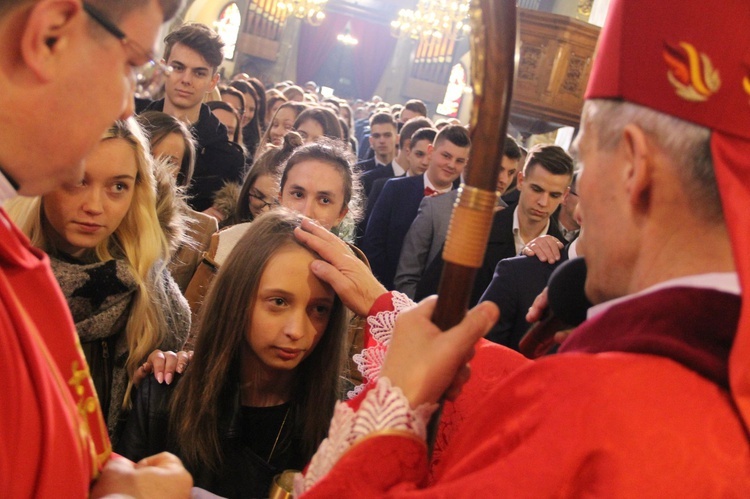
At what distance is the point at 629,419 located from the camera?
40.1 inches

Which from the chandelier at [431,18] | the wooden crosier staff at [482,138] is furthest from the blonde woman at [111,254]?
the chandelier at [431,18]

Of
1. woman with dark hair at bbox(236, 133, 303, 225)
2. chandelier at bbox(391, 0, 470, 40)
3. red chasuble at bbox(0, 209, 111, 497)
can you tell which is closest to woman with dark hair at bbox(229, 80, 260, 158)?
woman with dark hair at bbox(236, 133, 303, 225)

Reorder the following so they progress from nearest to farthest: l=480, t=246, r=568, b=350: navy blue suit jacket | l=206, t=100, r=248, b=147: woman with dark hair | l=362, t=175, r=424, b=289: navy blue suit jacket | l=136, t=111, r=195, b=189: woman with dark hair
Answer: l=480, t=246, r=568, b=350: navy blue suit jacket, l=136, t=111, r=195, b=189: woman with dark hair, l=362, t=175, r=424, b=289: navy blue suit jacket, l=206, t=100, r=248, b=147: woman with dark hair

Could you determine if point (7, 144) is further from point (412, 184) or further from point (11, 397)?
point (412, 184)

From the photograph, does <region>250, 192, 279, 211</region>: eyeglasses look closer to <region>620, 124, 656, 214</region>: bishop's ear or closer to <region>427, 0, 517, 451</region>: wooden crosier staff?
<region>427, 0, 517, 451</region>: wooden crosier staff

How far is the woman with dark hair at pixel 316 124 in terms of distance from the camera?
5.95m

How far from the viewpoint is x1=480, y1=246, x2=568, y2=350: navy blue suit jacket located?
3.35 m

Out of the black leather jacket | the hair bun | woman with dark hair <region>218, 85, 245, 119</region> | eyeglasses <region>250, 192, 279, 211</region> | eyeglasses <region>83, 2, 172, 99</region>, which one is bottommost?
the black leather jacket

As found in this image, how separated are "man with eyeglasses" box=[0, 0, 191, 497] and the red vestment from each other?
0.53 meters

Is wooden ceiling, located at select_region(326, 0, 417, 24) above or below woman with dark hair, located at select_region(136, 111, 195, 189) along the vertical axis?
above

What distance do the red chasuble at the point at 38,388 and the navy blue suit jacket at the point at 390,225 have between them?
404 cm

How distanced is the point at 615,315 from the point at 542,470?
273mm

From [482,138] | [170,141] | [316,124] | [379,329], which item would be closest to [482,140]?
[482,138]

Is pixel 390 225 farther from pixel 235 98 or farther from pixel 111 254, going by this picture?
pixel 111 254
